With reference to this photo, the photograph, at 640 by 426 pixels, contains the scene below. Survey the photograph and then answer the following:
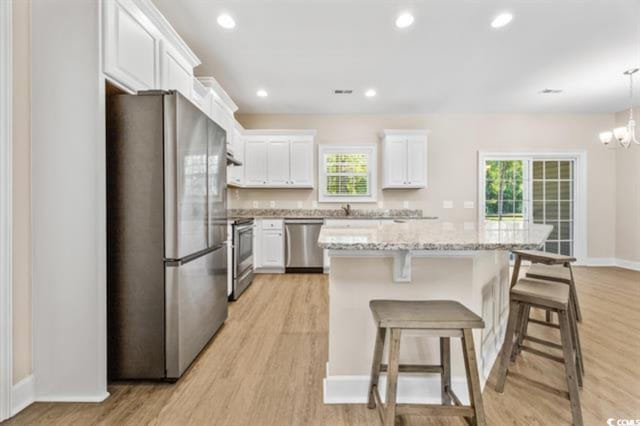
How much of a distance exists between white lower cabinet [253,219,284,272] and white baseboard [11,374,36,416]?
3.14 metres

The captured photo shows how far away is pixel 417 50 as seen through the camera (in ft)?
10.4

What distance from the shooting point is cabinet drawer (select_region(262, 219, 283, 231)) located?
4.79 m

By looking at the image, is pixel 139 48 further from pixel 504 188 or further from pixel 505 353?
pixel 504 188

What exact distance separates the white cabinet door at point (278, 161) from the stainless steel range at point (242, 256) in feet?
3.91

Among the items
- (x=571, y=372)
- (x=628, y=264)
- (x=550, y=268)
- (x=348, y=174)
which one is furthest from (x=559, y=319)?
(x=628, y=264)

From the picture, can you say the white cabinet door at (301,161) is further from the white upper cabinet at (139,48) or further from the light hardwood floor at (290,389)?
the light hardwood floor at (290,389)

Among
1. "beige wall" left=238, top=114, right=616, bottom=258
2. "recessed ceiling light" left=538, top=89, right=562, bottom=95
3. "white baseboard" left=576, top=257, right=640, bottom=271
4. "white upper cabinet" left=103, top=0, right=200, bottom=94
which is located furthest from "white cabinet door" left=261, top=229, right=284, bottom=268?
"white baseboard" left=576, top=257, right=640, bottom=271

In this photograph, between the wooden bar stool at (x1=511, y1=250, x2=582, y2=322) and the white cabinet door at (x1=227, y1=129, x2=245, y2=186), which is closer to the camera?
the wooden bar stool at (x1=511, y1=250, x2=582, y2=322)

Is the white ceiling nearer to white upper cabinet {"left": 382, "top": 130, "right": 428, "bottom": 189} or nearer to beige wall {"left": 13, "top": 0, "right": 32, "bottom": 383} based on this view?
white upper cabinet {"left": 382, "top": 130, "right": 428, "bottom": 189}

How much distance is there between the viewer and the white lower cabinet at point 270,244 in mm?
4773

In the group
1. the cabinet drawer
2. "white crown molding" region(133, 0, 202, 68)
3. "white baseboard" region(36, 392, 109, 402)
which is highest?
"white crown molding" region(133, 0, 202, 68)

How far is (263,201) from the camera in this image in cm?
544

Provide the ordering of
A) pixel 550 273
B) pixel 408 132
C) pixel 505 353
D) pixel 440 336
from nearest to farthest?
pixel 440 336 → pixel 505 353 → pixel 550 273 → pixel 408 132

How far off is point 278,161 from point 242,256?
6.52 feet
